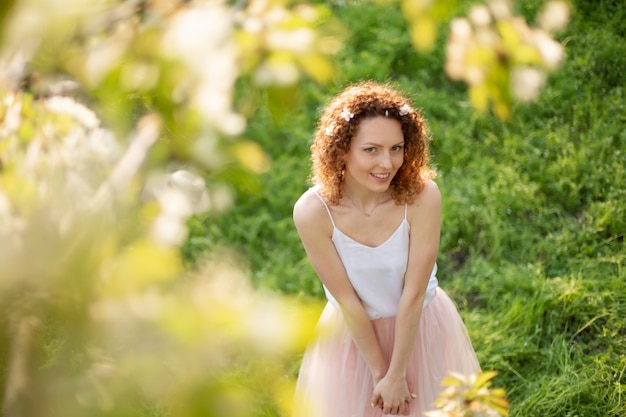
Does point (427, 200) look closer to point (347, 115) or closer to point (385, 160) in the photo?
point (385, 160)

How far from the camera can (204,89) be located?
0.82 m

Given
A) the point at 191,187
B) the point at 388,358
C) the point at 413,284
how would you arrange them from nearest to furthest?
the point at 191,187
the point at 413,284
the point at 388,358

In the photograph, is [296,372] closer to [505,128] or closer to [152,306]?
[505,128]

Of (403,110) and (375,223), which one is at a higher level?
(403,110)

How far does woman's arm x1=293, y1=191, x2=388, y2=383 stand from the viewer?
7.48 feet

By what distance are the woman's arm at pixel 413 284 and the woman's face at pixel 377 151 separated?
0.15 metres

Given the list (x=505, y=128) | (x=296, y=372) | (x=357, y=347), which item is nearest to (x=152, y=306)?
(x=357, y=347)

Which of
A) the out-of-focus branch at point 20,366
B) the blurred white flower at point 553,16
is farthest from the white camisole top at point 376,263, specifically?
the out-of-focus branch at point 20,366

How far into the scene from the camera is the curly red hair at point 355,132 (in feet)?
7.25

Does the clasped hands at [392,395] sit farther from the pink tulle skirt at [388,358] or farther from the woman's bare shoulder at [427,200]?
the woman's bare shoulder at [427,200]

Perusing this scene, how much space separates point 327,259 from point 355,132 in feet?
1.23

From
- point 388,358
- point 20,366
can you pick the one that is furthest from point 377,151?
point 20,366

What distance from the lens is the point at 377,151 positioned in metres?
2.19

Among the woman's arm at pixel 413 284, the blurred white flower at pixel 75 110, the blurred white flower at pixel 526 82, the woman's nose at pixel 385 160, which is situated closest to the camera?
the blurred white flower at pixel 75 110
